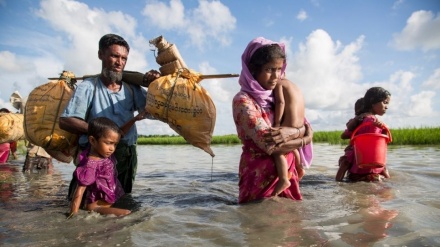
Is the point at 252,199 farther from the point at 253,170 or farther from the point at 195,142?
the point at 195,142

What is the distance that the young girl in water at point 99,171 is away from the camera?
9.29ft

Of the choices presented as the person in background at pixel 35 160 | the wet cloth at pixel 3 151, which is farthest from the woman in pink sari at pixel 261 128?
the wet cloth at pixel 3 151

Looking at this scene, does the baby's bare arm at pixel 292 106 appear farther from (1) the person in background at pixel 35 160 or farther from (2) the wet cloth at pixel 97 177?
(1) the person in background at pixel 35 160

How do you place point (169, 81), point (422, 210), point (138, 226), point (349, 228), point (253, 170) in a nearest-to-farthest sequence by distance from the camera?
point (349, 228) < point (138, 226) < point (422, 210) < point (253, 170) < point (169, 81)

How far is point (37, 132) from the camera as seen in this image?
11.0 feet

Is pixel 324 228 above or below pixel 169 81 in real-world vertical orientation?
below

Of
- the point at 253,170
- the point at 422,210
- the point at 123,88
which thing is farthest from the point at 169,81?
the point at 422,210

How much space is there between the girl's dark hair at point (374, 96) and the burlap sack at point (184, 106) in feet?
8.49

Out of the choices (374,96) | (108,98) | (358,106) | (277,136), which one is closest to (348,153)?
(358,106)

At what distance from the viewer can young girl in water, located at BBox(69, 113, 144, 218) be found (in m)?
2.83

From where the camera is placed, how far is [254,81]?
8.96ft

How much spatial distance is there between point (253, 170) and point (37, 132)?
2060 mm

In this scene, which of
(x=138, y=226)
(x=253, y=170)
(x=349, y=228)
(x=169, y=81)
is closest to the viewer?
(x=349, y=228)

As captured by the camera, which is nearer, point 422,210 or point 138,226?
point 138,226
